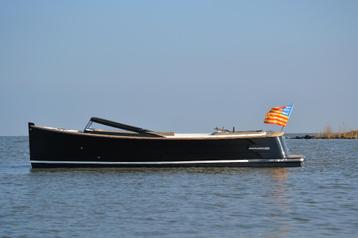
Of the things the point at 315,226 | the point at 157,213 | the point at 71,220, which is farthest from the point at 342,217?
the point at 71,220

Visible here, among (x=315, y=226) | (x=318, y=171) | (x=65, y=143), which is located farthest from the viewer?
(x=318, y=171)

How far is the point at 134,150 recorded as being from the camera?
29.1 meters

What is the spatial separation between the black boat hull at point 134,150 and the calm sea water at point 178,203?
1.22ft

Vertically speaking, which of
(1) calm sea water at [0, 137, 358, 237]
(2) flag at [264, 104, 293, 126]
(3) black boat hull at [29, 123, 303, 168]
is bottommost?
(1) calm sea water at [0, 137, 358, 237]

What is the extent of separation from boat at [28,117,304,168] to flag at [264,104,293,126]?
1.53 m

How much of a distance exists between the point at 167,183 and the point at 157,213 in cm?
774

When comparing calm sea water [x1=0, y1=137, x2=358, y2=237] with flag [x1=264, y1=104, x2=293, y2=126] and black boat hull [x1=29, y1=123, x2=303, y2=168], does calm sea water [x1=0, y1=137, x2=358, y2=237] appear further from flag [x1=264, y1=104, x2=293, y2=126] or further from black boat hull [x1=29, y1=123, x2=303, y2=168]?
flag [x1=264, y1=104, x2=293, y2=126]

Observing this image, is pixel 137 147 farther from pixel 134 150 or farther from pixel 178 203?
pixel 178 203

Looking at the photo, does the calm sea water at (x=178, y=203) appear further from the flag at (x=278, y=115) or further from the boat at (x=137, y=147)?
the flag at (x=278, y=115)

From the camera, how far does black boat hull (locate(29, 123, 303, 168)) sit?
2886 cm

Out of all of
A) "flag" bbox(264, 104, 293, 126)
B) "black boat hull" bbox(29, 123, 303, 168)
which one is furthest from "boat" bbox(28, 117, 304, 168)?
"flag" bbox(264, 104, 293, 126)

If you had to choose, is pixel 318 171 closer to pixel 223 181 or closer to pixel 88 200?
pixel 223 181

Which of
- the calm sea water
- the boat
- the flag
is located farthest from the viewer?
the flag

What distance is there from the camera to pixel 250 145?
1155 inches
